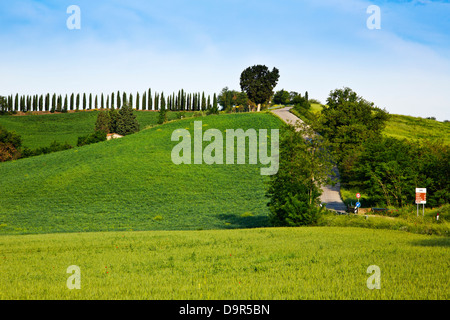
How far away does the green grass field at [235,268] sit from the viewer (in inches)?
412

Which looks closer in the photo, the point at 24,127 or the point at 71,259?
the point at 71,259

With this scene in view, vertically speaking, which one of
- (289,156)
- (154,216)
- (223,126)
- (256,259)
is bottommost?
(154,216)

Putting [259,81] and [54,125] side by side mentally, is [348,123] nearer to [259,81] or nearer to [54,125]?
[259,81]

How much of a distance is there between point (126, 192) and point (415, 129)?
266ft

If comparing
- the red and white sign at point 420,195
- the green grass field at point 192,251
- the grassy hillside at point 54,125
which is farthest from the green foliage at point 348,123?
the grassy hillside at point 54,125

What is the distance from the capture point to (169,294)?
1039 cm

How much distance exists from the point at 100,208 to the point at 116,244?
3015 cm

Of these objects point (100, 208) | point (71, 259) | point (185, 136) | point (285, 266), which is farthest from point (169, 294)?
point (185, 136)

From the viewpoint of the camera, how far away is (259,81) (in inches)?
4968

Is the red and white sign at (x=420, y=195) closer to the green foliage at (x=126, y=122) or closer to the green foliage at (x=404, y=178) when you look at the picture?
the green foliage at (x=404, y=178)

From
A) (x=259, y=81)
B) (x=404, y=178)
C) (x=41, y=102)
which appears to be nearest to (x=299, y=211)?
(x=404, y=178)

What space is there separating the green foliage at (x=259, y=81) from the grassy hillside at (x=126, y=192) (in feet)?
151

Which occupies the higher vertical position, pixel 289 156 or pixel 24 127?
pixel 24 127

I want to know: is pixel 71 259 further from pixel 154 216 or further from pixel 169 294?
pixel 154 216
